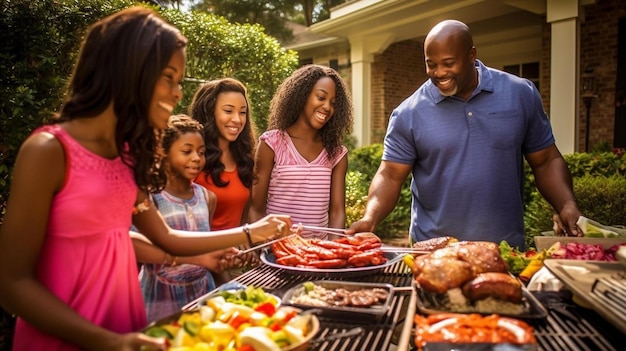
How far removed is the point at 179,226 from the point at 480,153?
1.91m

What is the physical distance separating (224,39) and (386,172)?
18.1 feet

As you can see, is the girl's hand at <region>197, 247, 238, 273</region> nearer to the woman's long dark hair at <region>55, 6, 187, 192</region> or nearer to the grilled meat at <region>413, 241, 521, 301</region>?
the woman's long dark hair at <region>55, 6, 187, 192</region>

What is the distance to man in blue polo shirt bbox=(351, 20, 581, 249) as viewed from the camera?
3176 mm

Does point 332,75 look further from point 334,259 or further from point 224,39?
point 224,39

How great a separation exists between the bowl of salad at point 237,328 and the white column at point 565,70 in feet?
27.0

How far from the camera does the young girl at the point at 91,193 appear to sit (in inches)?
61.1

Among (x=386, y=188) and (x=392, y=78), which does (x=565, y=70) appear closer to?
(x=392, y=78)

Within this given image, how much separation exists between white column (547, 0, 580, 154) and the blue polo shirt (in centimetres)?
602

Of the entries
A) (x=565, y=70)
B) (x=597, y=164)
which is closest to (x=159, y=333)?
(x=597, y=164)

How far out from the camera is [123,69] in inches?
66.6

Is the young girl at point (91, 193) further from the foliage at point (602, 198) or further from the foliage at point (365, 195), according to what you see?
the foliage at point (602, 198)

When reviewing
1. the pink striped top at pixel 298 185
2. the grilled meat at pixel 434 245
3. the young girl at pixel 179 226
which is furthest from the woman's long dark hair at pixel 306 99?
the grilled meat at pixel 434 245

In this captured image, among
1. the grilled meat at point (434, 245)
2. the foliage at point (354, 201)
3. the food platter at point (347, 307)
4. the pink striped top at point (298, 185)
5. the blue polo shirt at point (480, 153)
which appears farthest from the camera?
the foliage at point (354, 201)

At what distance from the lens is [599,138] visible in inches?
387
